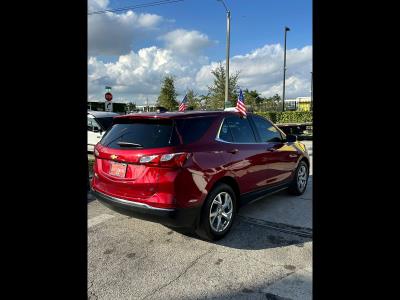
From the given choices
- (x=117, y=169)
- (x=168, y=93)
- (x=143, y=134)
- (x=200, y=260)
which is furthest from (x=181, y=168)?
(x=168, y=93)

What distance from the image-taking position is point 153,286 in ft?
9.53

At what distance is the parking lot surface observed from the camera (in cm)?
284

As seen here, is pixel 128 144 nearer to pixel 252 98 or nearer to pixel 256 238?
pixel 256 238

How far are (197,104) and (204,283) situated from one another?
34582 millimetres

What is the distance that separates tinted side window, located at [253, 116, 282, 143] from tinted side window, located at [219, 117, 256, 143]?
283mm

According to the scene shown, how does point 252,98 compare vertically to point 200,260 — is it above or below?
above

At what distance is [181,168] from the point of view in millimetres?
3477

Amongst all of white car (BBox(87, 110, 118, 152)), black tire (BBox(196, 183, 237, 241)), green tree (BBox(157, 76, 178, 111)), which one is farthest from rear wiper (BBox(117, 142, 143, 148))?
green tree (BBox(157, 76, 178, 111))

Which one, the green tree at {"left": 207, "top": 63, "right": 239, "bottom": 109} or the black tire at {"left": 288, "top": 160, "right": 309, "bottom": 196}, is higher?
the green tree at {"left": 207, "top": 63, "right": 239, "bottom": 109}

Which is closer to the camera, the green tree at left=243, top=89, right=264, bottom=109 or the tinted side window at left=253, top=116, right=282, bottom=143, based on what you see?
the tinted side window at left=253, top=116, right=282, bottom=143

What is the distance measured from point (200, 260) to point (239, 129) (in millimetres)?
1918

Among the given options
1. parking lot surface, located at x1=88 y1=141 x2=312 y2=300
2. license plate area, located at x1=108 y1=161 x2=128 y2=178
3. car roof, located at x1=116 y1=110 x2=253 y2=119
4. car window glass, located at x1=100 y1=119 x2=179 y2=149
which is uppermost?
car roof, located at x1=116 y1=110 x2=253 y2=119

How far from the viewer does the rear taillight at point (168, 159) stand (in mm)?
3467

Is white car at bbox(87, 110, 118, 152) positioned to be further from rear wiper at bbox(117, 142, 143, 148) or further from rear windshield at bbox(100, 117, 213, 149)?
rear wiper at bbox(117, 142, 143, 148)
